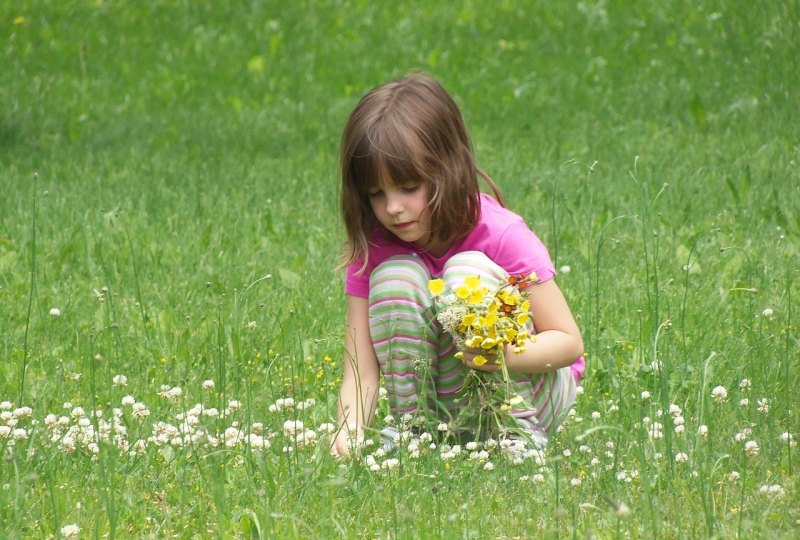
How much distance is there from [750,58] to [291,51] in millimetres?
3722

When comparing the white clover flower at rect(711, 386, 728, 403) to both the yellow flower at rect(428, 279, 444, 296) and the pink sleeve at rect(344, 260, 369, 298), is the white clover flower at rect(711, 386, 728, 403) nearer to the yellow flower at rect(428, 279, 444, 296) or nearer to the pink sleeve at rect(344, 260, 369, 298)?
the yellow flower at rect(428, 279, 444, 296)

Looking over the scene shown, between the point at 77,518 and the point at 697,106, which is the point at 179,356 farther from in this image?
the point at 697,106

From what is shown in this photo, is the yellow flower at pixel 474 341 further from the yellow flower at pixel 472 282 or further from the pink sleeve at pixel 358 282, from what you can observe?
the pink sleeve at pixel 358 282

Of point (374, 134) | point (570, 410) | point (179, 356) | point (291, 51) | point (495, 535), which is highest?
point (291, 51)

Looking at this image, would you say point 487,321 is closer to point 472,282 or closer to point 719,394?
point 472,282

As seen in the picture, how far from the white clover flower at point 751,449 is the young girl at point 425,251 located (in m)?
0.50

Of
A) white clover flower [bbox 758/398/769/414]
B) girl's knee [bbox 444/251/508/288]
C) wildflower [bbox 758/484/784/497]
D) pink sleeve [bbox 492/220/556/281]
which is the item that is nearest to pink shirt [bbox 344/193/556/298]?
pink sleeve [bbox 492/220/556/281]

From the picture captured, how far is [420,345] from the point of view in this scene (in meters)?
3.11

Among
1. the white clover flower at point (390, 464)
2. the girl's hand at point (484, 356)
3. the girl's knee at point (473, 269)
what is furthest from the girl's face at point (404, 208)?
the white clover flower at point (390, 464)

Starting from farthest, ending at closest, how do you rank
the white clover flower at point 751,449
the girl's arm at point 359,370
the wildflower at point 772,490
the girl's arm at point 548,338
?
the girl's arm at point 359,370
the girl's arm at point 548,338
the white clover flower at point 751,449
the wildflower at point 772,490

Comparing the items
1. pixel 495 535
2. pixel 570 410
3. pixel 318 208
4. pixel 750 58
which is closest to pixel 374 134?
pixel 570 410

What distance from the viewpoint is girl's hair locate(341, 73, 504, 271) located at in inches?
121

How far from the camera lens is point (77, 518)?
2.54 metres

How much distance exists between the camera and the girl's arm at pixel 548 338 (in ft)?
9.82
